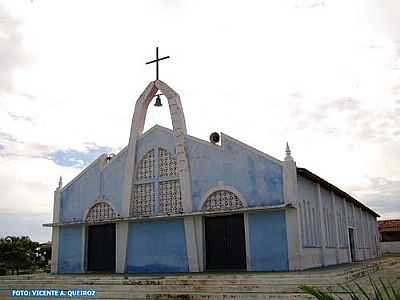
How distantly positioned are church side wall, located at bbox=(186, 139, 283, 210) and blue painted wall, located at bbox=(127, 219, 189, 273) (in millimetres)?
1475

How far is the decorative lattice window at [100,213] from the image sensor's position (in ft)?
61.7

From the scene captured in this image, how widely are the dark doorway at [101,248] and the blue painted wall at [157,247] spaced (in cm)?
108

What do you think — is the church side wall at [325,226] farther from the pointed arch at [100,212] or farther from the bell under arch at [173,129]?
the pointed arch at [100,212]

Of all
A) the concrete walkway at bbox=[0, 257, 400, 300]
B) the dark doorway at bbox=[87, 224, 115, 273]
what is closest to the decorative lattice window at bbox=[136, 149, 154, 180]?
the dark doorway at bbox=[87, 224, 115, 273]

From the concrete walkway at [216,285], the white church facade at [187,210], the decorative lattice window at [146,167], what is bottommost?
the concrete walkway at [216,285]

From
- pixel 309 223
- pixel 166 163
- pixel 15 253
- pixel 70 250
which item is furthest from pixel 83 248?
pixel 309 223

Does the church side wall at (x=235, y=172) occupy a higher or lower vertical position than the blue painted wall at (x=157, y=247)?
higher

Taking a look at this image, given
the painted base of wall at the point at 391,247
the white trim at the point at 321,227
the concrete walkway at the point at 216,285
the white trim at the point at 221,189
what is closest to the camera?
the concrete walkway at the point at 216,285

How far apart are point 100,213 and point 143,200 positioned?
2.24 meters

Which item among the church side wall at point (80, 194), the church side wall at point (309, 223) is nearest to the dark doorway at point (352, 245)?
the church side wall at point (309, 223)

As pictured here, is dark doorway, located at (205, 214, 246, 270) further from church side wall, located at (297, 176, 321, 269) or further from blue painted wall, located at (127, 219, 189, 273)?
church side wall, located at (297, 176, 321, 269)

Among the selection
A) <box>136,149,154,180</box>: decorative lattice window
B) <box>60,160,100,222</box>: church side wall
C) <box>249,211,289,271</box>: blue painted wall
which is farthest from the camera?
<box>60,160,100,222</box>: church side wall

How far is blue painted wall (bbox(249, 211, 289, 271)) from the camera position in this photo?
1509 centimetres

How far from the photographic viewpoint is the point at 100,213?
19.1m
